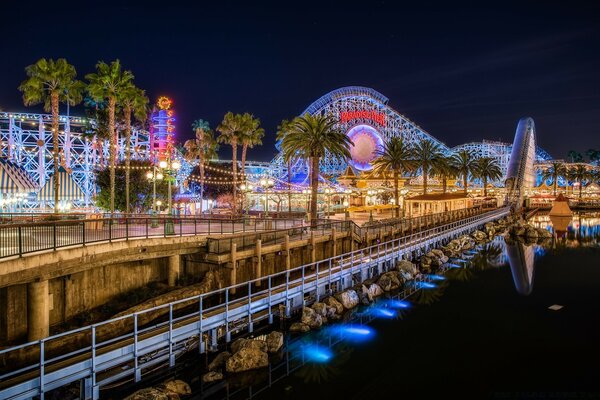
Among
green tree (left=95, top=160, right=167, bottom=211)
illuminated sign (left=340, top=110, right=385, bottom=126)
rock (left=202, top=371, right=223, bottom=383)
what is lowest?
rock (left=202, top=371, right=223, bottom=383)

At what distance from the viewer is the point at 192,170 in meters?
83.0

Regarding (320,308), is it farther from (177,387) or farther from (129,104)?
(129,104)

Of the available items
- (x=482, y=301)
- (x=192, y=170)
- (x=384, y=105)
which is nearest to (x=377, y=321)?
(x=482, y=301)

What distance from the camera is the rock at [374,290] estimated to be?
987 inches

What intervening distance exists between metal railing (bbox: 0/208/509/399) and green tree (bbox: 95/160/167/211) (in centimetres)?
2441

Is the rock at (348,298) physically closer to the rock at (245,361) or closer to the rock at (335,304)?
the rock at (335,304)

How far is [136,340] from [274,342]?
18.6ft

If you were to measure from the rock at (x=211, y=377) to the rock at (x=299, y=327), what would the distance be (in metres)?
5.02

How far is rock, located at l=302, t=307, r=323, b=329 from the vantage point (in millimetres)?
19391

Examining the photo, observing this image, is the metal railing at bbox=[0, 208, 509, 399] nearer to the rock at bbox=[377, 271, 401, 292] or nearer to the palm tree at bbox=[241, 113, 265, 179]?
the rock at bbox=[377, 271, 401, 292]

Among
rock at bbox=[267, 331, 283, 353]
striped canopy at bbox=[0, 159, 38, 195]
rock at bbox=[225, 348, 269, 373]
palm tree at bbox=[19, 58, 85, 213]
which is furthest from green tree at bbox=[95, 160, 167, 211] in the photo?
rock at bbox=[225, 348, 269, 373]

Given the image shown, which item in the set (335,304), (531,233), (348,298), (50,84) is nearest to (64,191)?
(50,84)

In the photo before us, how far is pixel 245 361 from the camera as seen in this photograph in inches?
595

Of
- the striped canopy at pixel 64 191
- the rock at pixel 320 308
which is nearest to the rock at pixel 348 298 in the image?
the rock at pixel 320 308
